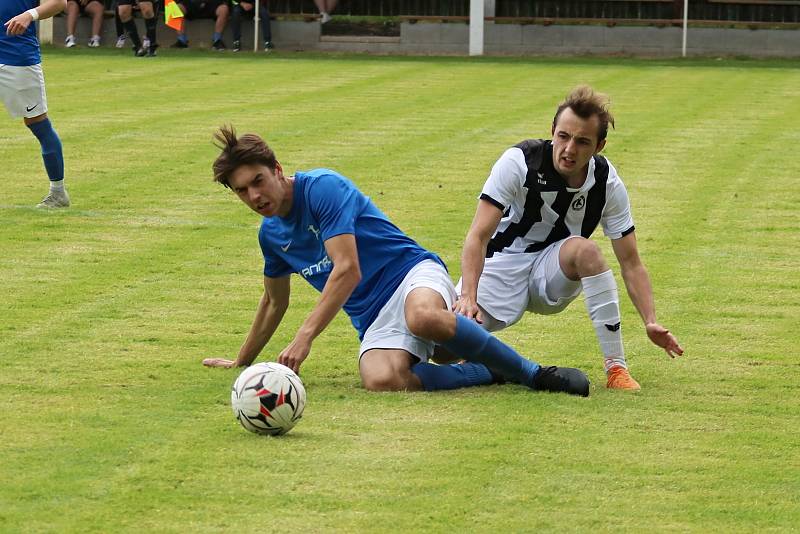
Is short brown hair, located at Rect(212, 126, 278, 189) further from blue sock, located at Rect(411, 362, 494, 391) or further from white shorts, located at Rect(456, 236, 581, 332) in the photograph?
white shorts, located at Rect(456, 236, 581, 332)

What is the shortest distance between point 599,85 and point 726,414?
56.1 feet

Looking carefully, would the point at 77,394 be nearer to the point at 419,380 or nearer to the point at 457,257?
the point at 419,380

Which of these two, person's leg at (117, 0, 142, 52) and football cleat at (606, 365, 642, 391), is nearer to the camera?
football cleat at (606, 365, 642, 391)

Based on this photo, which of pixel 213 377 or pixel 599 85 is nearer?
pixel 213 377

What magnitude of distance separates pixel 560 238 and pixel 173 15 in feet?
77.2

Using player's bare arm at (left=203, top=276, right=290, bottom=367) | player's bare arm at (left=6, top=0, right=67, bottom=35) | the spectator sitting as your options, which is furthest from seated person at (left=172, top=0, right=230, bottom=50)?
player's bare arm at (left=203, top=276, right=290, bottom=367)

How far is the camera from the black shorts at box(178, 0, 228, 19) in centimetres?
3080

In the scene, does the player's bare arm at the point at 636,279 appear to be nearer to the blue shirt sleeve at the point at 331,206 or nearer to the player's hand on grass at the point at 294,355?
the blue shirt sleeve at the point at 331,206

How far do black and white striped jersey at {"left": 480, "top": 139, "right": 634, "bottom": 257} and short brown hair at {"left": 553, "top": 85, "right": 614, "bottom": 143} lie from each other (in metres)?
0.33

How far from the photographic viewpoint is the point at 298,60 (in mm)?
28031

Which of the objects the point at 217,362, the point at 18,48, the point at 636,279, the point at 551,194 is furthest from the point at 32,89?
the point at 636,279

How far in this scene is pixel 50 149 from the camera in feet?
39.4

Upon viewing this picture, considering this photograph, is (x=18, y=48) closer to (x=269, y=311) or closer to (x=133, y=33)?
(x=269, y=311)

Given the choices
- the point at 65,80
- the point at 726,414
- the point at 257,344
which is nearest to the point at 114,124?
the point at 65,80
